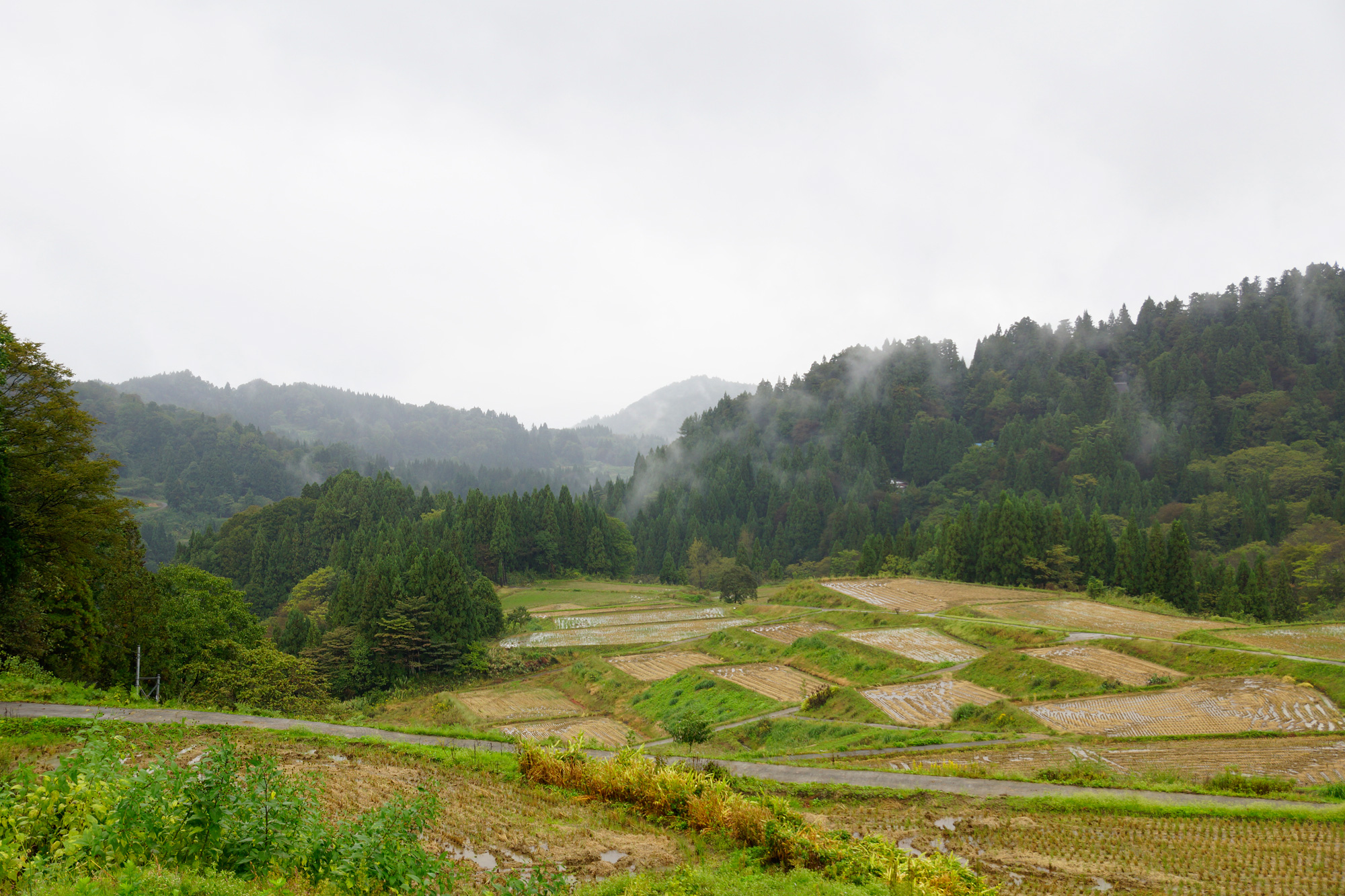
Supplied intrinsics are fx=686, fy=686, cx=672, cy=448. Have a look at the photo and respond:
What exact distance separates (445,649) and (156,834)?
35.5 m

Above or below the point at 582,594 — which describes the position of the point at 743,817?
above

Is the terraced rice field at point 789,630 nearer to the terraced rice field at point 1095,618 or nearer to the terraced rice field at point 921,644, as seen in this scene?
the terraced rice field at point 921,644

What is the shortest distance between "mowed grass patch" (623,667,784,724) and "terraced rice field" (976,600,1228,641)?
16757mm

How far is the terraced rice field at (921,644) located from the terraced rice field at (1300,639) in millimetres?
9948

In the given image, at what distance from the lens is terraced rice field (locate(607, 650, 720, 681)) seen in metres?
33.6

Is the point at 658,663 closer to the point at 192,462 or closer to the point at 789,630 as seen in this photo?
the point at 789,630

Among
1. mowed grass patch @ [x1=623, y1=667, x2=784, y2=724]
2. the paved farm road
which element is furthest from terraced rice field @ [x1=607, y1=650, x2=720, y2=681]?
the paved farm road

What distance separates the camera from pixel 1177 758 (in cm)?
1611

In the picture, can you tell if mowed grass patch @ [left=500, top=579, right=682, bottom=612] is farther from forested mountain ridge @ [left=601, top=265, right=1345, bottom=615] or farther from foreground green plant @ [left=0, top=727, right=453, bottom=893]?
foreground green plant @ [left=0, top=727, right=453, bottom=893]

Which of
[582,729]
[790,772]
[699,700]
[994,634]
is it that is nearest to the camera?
[790,772]

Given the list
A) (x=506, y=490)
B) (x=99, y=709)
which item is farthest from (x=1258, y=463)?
(x=506, y=490)

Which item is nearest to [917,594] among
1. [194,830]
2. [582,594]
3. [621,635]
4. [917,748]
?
[621,635]

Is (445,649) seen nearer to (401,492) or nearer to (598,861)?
(598,861)

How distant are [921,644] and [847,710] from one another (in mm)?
11569
